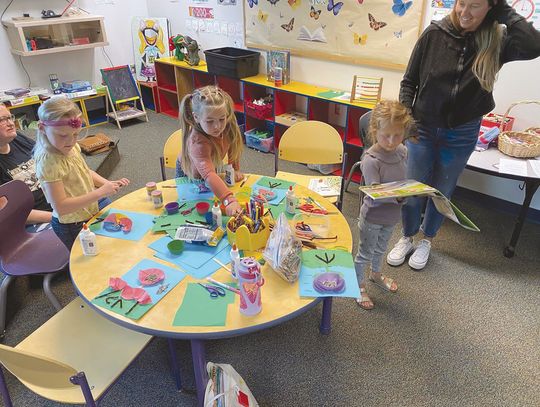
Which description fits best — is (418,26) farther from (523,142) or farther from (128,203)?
(128,203)

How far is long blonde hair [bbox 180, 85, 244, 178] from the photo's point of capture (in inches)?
70.6

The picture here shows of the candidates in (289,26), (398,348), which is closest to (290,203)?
(398,348)

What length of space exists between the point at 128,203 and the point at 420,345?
159cm

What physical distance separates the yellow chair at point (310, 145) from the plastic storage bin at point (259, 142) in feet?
4.81

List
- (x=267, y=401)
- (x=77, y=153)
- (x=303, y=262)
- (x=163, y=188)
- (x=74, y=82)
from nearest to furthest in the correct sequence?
(x=303, y=262) → (x=267, y=401) → (x=77, y=153) → (x=163, y=188) → (x=74, y=82)

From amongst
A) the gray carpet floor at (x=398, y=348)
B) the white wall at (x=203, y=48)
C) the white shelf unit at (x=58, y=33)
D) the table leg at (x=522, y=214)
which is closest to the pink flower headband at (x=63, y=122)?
the gray carpet floor at (x=398, y=348)

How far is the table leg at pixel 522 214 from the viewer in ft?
7.63

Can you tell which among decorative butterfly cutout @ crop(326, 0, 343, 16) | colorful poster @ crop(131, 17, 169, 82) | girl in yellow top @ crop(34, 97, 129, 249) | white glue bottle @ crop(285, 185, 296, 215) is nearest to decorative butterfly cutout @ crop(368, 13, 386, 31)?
decorative butterfly cutout @ crop(326, 0, 343, 16)

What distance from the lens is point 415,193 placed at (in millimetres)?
1576

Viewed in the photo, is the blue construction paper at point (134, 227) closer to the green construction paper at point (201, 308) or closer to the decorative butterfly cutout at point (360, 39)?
the green construction paper at point (201, 308)

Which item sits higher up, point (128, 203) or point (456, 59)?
point (456, 59)

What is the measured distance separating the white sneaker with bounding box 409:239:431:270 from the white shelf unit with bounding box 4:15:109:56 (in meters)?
4.31

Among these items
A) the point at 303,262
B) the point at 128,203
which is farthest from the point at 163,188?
the point at 303,262

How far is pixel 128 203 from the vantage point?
1.90 m
